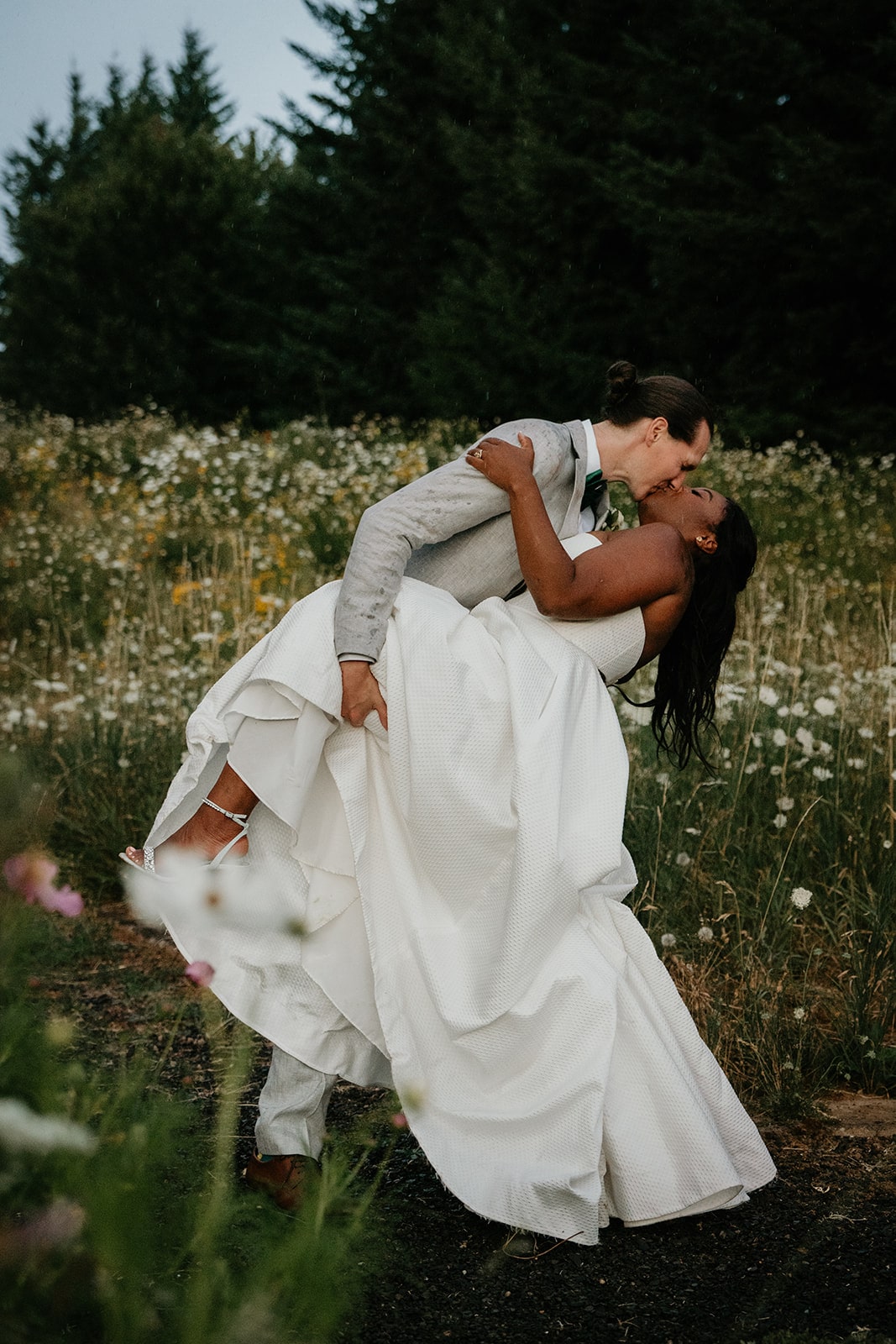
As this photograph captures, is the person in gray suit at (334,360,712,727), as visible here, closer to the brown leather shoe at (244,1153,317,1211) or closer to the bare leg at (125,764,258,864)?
the bare leg at (125,764,258,864)

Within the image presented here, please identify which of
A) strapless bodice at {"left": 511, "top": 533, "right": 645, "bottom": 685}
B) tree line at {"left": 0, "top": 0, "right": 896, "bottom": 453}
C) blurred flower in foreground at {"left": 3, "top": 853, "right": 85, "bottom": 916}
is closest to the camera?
blurred flower in foreground at {"left": 3, "top": 853, "right": 85, "bottom": 916}

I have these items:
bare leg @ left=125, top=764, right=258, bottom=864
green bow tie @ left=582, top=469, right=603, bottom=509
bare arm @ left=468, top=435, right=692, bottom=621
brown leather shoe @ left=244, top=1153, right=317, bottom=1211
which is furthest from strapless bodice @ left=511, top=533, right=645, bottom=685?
brown leather shoe @ left=244, top=1153, right=317, bottom=1211

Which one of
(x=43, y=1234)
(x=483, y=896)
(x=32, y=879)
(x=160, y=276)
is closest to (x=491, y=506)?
(x=483, y=896)

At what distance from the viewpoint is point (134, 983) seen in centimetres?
387

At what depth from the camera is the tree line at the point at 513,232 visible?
13.9 meters

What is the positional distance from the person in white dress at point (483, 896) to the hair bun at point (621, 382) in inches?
14.4

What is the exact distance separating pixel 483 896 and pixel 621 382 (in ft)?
4.02

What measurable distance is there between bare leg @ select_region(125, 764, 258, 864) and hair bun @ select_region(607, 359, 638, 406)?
1.22 meters

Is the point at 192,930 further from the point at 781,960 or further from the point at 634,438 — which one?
the point at 781,960

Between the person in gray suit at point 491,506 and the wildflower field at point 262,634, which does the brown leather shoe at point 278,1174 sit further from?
the person in gray suit at point 491,506

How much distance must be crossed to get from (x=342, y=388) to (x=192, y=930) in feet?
74.0

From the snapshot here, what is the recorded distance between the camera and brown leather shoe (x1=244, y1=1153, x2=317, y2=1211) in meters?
2.38

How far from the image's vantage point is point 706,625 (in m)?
2.96

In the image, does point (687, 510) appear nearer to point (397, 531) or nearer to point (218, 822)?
point (397, 531)
